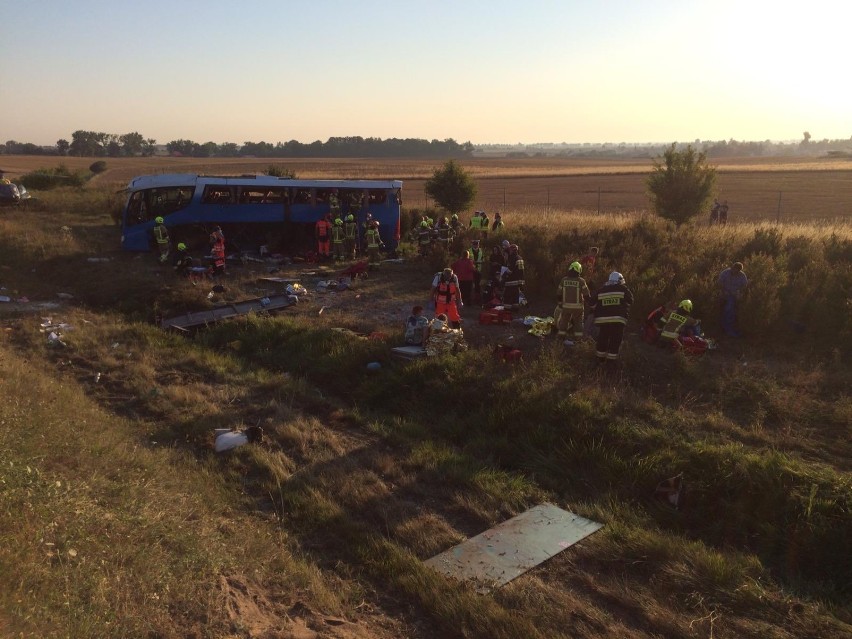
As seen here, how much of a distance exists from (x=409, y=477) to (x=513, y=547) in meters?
1.68

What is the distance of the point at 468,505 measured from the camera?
641 cm

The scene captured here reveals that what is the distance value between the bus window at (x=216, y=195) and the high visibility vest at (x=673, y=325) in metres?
14.0

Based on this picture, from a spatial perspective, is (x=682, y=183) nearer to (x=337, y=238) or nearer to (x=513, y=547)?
(x=337, y=238)

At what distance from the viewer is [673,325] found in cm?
1036

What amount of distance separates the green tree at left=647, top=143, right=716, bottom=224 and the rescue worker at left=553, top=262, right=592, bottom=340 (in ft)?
32.5

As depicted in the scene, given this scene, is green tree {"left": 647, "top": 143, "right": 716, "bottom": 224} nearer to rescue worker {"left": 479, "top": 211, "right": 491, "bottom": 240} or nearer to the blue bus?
rescue worker {"left": 479, "top": 211, "right": 491, "bottom": 240}

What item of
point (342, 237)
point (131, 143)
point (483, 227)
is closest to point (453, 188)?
point (483, 227)

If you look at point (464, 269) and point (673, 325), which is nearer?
point (673, 325)

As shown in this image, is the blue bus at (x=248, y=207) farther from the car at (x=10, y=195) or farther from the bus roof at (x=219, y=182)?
the car at (x=10, y=195)

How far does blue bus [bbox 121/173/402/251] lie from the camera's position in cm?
1902

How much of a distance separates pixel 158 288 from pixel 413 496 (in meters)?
11.4

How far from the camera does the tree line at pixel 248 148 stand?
120m

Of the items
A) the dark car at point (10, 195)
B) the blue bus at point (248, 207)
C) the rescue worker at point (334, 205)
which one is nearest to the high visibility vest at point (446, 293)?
the rescue worker at point (334, 205)

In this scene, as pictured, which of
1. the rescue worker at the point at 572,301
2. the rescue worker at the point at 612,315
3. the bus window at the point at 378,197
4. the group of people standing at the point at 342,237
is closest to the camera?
the rescue worker at the point at 612,315
